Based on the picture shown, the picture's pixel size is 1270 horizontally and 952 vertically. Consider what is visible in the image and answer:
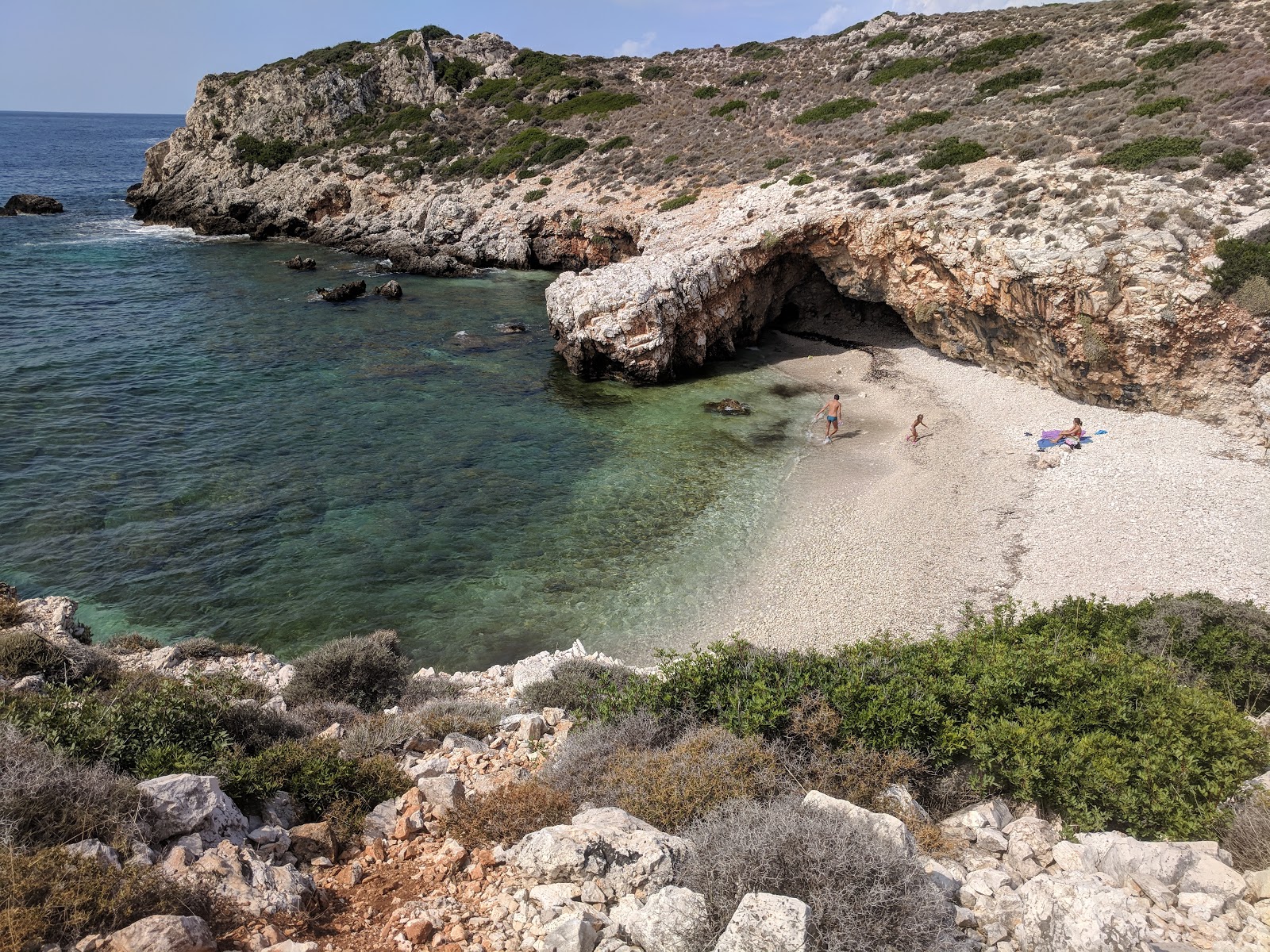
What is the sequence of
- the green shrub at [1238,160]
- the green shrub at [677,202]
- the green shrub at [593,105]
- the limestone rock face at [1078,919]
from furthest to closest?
1. the green shrub at [593,105]
2. the green shrub at [677,202]
3. the green shrub at [1238,160]
4. the limestone rock face at [1078,919]

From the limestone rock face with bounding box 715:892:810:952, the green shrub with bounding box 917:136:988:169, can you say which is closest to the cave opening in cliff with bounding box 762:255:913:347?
the green shrub with bounding box 917:136:988:169

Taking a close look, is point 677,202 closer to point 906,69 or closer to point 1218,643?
point 906,69

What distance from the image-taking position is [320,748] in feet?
23.0

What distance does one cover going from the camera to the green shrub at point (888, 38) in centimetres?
4769

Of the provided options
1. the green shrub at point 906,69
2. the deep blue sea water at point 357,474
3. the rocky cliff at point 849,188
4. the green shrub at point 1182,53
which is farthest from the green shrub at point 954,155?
the green shrub at point 906,69

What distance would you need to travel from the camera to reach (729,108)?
46.7 metres

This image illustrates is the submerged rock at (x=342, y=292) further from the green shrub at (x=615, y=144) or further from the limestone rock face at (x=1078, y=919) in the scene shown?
the limestone rock face at (x=1078, y=919)

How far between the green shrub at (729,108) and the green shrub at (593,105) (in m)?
10.3

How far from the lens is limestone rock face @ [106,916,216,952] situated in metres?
4.10

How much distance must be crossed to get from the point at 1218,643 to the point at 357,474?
777 inches

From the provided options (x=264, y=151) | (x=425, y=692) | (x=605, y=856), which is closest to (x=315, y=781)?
(x=605, y=856)

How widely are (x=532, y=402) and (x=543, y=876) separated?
70.0 ft

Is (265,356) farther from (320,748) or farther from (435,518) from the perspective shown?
(320,748)

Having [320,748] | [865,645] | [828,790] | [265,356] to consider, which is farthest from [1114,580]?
[265,356]
